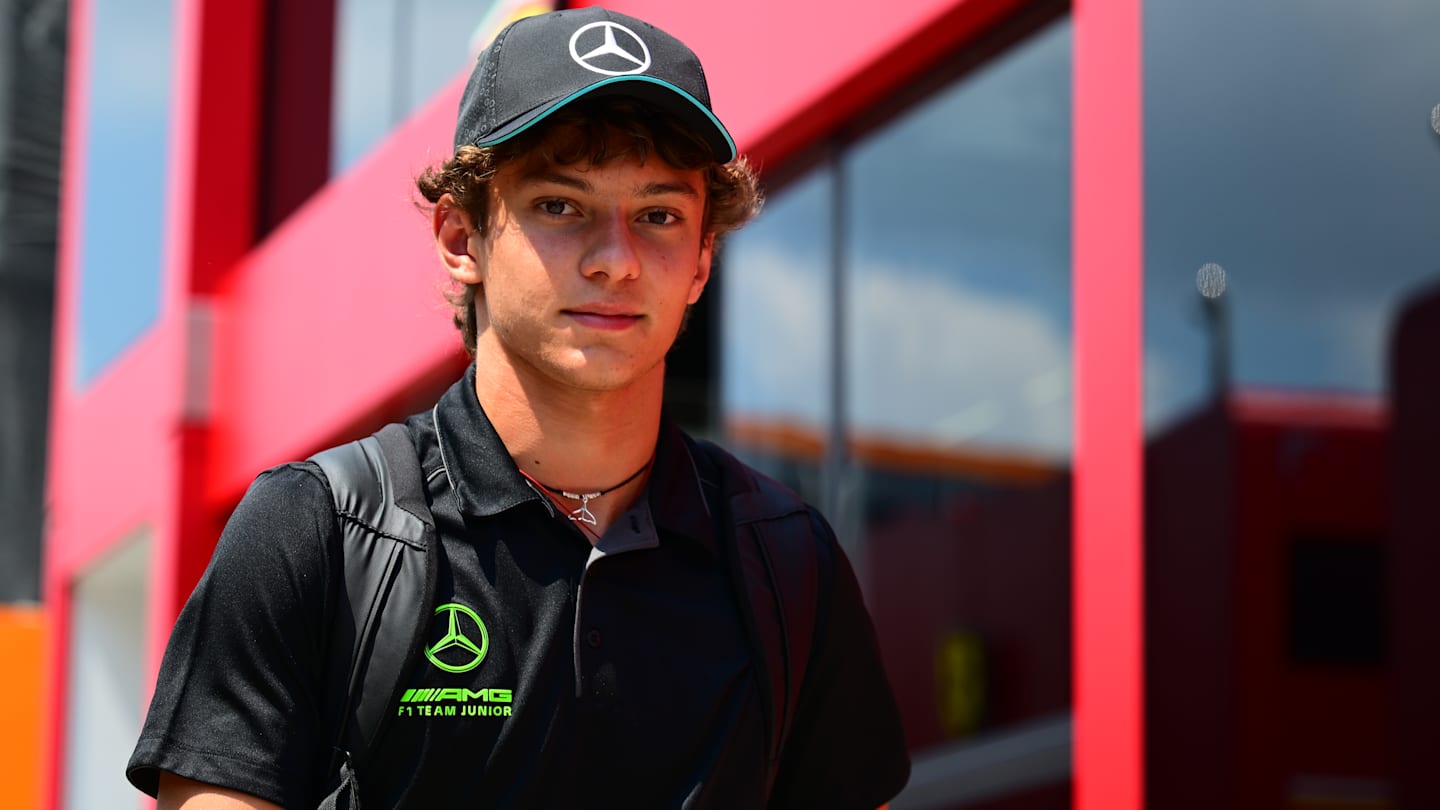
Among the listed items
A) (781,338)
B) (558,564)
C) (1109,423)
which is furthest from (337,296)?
(558,564)

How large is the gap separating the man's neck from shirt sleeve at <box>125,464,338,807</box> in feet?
1.01

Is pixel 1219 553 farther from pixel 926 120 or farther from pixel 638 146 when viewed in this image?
pixel 638 146

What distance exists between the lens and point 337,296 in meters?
7.16

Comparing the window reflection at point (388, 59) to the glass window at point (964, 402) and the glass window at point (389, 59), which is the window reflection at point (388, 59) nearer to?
the glass window at point (389, 59)

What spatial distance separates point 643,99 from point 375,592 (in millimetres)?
652

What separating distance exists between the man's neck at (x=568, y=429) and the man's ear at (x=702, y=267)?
0.14 meters

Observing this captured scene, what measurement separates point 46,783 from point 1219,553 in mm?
7108

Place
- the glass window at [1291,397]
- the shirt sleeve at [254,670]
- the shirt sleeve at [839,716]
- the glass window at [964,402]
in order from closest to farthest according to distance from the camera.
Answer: the shirt sleeve at [254,670], the shirt sleeve at [839,716], the glass window at [1291,397], the glass window at [964,402]

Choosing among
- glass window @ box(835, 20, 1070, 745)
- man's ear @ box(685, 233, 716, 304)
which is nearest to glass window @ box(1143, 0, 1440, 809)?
glass window @ box(835, 20, 1070, 745)

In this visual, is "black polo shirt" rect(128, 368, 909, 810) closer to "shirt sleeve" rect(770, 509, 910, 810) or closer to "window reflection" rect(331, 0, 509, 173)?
"shirt sleeve" rect(770, 509, 910, 810)

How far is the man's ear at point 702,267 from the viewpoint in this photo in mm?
2283

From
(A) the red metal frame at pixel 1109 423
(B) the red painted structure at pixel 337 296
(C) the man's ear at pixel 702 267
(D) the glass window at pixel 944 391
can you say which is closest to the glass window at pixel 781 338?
(D) the glass window at pixel 944 391

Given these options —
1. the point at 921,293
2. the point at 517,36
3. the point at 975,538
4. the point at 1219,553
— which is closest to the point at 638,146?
the point at 517,36

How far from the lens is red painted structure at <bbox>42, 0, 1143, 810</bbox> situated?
3.66 metres
